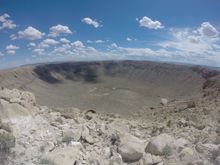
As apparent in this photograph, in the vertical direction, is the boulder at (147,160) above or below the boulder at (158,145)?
below

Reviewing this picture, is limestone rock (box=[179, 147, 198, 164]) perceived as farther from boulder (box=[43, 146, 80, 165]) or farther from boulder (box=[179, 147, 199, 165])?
boulder (box=[43, 146, 80, 165])

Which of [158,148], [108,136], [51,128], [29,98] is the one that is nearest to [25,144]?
[51,128]

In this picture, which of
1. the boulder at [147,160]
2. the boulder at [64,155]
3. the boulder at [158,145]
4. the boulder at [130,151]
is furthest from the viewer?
the boulder at [158,145]

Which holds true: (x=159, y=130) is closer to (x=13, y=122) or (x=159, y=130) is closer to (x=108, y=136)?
Result: (x=108, y=136)

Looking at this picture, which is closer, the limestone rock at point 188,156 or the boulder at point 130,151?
the limestone rock at point 188,156

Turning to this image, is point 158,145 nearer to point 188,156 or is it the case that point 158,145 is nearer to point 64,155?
point 188,156

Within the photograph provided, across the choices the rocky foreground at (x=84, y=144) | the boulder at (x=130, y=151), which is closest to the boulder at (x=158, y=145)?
the rocky foreground at (x=84, y=144)

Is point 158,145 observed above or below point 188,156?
above

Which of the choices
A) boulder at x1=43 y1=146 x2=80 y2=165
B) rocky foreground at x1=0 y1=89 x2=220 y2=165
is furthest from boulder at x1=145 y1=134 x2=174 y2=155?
boulder at x1=43 y1=146 x2=80 y2=165

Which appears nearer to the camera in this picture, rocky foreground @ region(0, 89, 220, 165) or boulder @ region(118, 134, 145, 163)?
rocky foreground @ region(0, 89, 220, 165)

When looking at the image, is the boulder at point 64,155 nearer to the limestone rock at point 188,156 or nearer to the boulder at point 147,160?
the boulder at point 147,160

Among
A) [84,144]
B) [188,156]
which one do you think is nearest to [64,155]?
[84,144]
